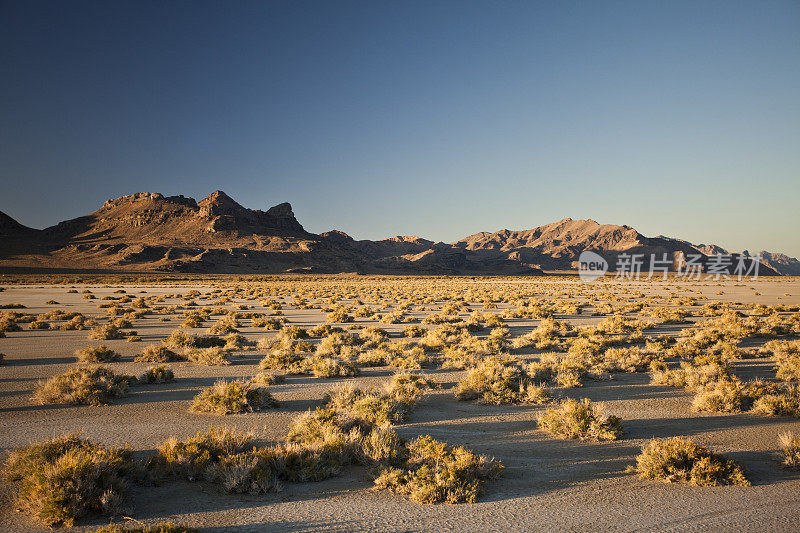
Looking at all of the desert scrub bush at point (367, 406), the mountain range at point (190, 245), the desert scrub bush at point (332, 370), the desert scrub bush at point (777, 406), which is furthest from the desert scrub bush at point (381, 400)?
the mountain range at point (190, 245)

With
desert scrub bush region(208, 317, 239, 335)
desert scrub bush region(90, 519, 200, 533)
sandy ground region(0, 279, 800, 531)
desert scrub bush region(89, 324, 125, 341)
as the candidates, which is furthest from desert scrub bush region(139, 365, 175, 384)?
desert scrub bush region(89, 324, 125, 341)

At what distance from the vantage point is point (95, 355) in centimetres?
1220

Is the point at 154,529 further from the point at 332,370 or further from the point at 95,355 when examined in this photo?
the point at 95,355

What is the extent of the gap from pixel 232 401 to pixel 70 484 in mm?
3736

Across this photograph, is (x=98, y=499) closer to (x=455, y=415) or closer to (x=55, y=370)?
(x=455, y=415)

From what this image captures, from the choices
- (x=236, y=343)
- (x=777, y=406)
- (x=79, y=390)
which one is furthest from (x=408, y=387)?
(x=236, y=343)

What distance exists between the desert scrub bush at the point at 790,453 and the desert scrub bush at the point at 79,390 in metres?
11.6

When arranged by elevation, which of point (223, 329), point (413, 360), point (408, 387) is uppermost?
point (408, 387)

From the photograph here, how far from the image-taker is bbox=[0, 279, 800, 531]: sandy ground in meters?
4.30

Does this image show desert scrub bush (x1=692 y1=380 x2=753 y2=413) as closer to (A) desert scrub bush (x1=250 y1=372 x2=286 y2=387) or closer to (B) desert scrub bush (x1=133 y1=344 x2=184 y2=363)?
(A) desert scrub bush (x1=250 y1=372 x2=286 y2=387)

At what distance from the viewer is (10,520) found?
416cm

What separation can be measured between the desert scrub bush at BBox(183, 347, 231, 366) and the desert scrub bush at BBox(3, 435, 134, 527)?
7.27m

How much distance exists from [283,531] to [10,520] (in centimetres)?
279

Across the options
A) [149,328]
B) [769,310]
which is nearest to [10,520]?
[149,328]
